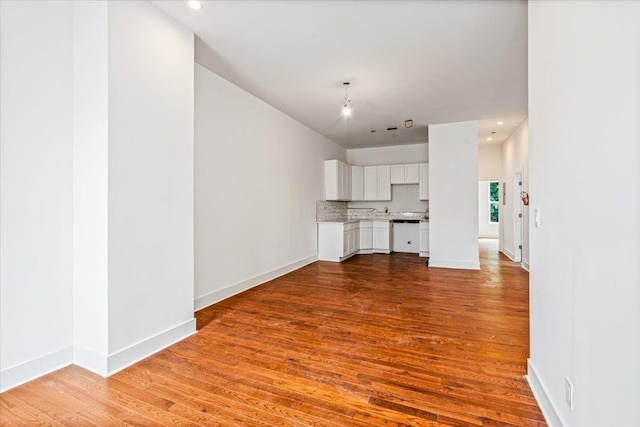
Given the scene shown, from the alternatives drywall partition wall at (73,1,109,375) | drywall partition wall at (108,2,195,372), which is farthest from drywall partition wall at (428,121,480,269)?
drywall partition wall at (73,1,109,375)

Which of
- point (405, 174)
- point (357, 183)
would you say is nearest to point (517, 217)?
point (405, 174)

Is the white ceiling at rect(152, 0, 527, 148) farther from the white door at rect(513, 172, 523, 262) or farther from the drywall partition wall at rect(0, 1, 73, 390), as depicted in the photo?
the white door at rect(513, 172, 523, 262)

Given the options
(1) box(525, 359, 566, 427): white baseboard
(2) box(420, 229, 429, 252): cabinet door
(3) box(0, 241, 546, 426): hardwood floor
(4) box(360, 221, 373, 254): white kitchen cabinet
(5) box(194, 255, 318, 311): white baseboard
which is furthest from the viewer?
(4) box(360, 221, 373, 254): white kitchen cabinet

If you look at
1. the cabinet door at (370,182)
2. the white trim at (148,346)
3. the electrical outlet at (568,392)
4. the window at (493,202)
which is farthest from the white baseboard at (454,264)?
the window at (493,202)

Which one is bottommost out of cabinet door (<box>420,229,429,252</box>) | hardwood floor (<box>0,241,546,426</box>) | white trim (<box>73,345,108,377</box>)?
hardwood floor (<box>0,241,546,426</box>)

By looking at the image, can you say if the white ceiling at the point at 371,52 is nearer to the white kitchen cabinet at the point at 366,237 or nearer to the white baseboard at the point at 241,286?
the white baseboard at the point at 241,286

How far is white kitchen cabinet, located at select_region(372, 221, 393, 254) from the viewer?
294 inches

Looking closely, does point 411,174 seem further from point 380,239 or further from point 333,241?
point 333,241

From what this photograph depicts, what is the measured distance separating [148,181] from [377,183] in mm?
6110

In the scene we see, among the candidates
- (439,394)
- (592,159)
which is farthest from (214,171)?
(592,159)

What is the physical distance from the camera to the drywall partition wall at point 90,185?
218cm

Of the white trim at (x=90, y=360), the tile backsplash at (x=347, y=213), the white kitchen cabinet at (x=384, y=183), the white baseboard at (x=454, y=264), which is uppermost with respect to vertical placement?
the white kitchen cabinet at (x=384, y=183)

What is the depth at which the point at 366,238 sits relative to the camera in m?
7.64

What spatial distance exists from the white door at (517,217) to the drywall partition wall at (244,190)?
4448 millimetres
